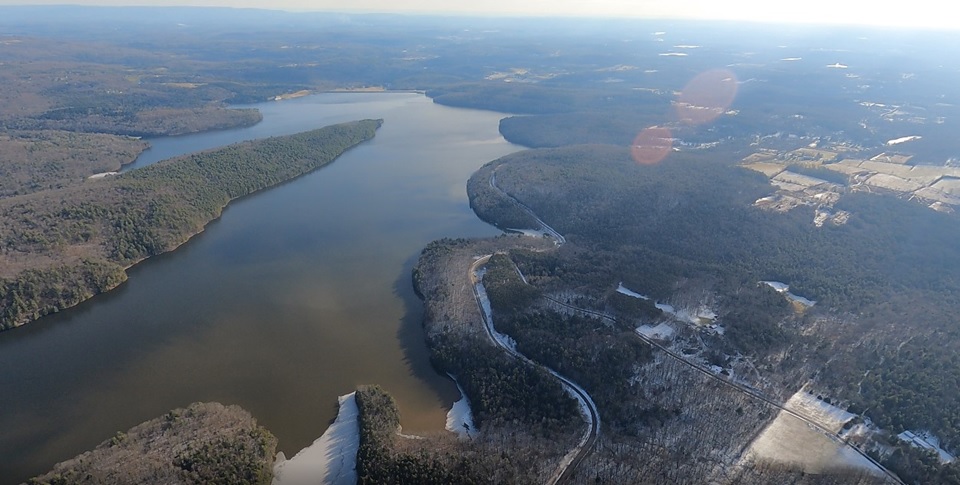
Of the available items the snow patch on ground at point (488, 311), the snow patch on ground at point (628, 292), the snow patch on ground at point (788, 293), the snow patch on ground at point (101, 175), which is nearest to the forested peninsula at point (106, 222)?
the snow patch on ground at point (101, 175)

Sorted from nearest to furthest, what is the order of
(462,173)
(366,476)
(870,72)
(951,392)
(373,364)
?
(366,476) < (951,392) < (373,364) < (462,173) < (870,72)

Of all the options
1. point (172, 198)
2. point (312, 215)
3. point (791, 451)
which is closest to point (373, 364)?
point (791, 451)

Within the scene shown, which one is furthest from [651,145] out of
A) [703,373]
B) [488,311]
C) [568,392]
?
[568,392]

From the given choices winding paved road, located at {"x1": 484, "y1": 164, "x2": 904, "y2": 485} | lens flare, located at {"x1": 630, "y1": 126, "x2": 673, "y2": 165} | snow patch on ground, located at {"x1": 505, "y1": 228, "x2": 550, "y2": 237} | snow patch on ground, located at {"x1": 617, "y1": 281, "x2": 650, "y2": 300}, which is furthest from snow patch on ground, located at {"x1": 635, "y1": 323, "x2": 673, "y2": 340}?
lens flare, located at {"x1": 630, "y1": 126, "x2": 673, "y2": 165}

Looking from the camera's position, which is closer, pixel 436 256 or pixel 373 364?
pixel 373 364

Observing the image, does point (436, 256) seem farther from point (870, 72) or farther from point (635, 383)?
point (870, 72)

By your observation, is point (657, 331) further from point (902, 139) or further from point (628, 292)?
point (902, 139)

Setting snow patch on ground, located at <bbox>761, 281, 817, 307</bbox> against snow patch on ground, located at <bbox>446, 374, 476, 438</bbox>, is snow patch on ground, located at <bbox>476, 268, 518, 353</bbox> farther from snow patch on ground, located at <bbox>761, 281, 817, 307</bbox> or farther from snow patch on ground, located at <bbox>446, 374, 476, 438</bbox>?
snow patch on ground, located at <bbox>761, 281, 817, 307</bbox>
